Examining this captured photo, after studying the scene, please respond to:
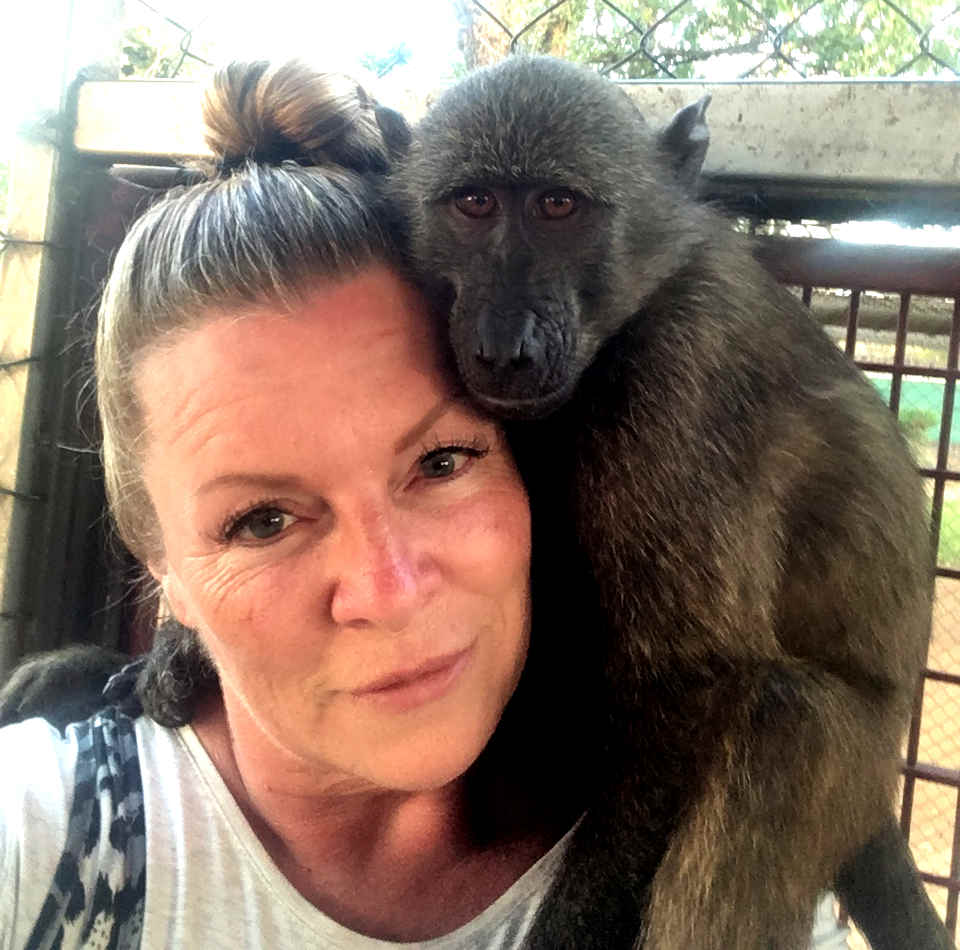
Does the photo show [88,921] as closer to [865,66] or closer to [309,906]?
[309,906]

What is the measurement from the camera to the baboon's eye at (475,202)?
1.44 m

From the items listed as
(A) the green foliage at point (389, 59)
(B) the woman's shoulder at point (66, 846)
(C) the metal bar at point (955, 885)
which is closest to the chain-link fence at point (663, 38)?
(A) the green foliage at point (389, 59)

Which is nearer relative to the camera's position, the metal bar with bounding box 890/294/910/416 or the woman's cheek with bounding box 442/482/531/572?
the woman's cheek with bounding box 442/482/531/572

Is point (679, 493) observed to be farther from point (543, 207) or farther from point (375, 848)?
point (375, 848)

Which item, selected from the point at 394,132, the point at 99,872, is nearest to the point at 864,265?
the point at 394,132

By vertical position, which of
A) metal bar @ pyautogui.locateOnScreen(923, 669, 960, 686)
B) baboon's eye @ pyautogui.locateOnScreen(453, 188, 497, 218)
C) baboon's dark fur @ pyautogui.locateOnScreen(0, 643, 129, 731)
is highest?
baboon's eye @ pyautogui.locateOnScreen(453, 188, 497, 218)

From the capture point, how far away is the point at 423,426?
1094 mm

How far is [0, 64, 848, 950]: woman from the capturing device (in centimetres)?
104

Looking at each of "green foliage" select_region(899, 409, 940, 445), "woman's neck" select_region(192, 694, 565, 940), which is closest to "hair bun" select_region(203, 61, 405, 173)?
"woman's neck" select_region(192, 694, 565, 940)

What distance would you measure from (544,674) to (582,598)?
0.48 feet

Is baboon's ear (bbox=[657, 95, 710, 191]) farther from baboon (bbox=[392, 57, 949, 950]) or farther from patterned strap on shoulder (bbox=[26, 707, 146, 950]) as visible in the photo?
patterned strap on shoulder (bbox=[26, 707, 146, 950])

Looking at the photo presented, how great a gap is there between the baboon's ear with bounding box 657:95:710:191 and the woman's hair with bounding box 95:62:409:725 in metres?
0.45

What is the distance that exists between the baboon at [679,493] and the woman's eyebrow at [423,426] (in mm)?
51

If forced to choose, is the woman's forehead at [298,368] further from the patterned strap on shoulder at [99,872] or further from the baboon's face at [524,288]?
the patterned strap on shoulder at [99,872]
